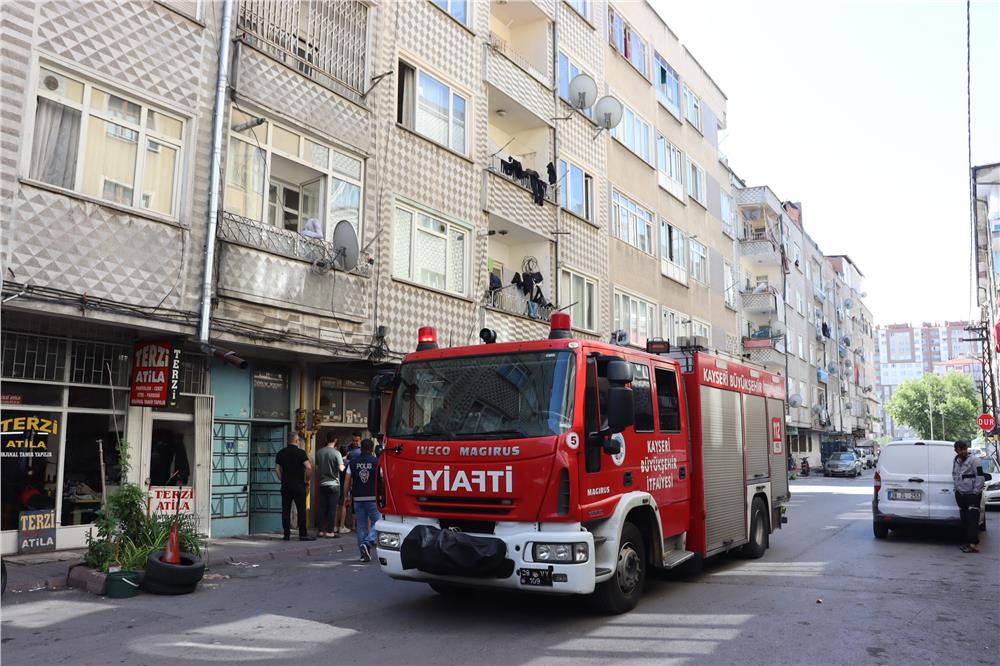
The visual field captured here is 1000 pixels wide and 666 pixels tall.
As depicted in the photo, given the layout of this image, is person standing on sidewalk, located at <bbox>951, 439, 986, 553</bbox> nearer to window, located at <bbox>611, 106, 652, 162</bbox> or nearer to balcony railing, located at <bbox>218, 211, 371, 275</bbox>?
balcony railing, located at <bbox>218, 211, 371, 275</bbox>

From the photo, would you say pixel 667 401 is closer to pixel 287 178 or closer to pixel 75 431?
pixel 75 431

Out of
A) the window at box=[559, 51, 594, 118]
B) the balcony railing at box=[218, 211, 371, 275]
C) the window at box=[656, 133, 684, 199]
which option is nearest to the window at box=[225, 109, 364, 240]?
the balcony railing at box=[218, 211, 371, 275]

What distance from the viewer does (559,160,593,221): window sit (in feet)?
73.7

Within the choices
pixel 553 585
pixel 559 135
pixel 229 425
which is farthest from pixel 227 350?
pixel 559 135

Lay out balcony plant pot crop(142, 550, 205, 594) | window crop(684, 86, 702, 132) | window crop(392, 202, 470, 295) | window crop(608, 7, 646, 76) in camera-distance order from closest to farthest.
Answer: balcony plant pot crop(142, 550, 205, 594) → window crop(392, 202, 470, 295) → window crop(608, 7, 646, 76) → window crop(684, 86, 702, 132)

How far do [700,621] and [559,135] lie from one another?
17.2 metres

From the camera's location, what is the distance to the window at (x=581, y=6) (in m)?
24.0

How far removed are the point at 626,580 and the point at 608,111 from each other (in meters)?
18.7

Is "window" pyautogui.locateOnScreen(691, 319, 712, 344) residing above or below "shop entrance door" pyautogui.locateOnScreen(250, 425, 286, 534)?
above

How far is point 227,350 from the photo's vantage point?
12852mm

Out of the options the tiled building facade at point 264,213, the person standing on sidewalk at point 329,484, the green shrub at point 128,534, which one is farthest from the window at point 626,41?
the green shrub at point 128,534

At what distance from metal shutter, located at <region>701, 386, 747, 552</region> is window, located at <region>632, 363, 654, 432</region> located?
4.33 feet

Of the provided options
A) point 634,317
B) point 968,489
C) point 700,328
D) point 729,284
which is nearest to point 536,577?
point 968,489

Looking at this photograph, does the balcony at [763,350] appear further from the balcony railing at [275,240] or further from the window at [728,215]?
the balcony railing at [275,240]
